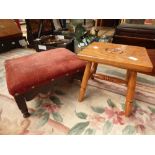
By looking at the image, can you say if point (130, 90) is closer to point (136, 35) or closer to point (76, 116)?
point (76, 116)

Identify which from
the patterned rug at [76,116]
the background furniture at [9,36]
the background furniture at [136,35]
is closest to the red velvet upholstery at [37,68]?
the patterned rug at [76,116]

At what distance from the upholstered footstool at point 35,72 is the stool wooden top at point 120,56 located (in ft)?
0.66

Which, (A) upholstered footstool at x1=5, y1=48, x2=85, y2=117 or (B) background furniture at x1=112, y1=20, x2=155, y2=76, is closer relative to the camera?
(A) upholstered footstool at x1=5, y1=48, x2=85, y2=117

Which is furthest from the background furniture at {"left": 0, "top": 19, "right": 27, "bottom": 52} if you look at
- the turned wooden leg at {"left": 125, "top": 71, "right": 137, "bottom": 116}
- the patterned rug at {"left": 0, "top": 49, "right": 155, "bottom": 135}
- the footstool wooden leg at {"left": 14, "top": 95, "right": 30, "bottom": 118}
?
the turned wooden leg at {"left": 125, "top": 71, "right": 137, "bottom": 116}

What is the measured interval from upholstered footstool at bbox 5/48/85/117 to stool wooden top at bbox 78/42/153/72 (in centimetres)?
20

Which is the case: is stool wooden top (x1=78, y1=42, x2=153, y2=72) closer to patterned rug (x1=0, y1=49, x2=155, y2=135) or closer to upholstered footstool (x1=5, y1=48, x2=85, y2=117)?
upholstered footstool (x1=5, y1=48, x2=85, y2=117)

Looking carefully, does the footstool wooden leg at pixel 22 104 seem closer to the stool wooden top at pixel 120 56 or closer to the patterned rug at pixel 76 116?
the patterned rug at pixel 76 116

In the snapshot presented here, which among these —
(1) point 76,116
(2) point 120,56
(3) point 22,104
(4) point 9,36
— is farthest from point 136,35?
(4) point 9,36

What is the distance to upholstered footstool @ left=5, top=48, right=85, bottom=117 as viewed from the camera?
118cm

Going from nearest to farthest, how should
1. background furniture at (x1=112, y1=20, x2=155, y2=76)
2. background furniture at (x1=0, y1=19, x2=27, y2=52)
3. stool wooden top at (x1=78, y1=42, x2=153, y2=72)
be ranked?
stool wooden top at (x1=78, y1=42, x2=153, y2=72) < background furniture at (x1=112, y1=20, x2=155, y2=76) < background furniture at (x1=0, y1=19, x2=27, y2=52)
